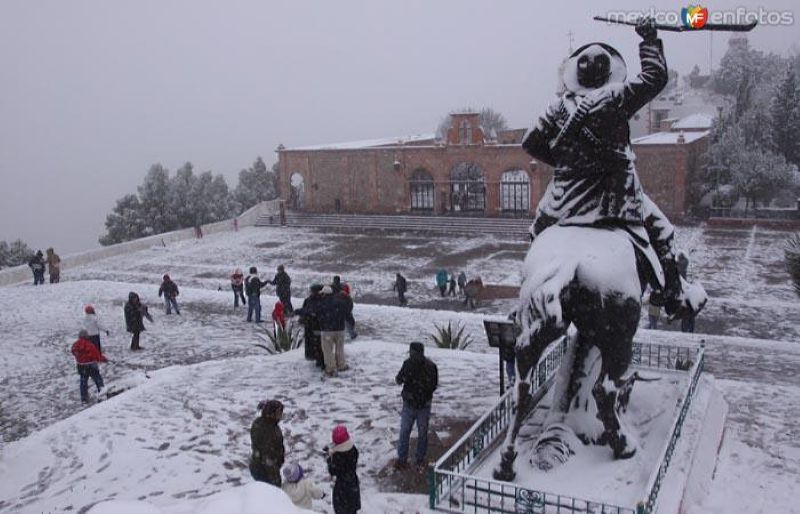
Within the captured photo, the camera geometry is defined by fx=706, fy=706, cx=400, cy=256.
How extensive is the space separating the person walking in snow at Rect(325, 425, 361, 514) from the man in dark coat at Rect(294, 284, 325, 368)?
426 cm

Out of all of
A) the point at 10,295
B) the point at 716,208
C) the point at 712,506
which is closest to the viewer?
the point at 712,506

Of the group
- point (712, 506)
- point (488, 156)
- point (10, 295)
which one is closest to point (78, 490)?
point (712, 506)

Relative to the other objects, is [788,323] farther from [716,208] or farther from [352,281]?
A: [716,208]

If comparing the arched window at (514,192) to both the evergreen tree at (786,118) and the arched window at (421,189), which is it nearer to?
the arched window at (421,189)

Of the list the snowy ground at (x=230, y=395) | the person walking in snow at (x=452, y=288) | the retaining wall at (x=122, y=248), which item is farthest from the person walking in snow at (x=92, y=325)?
the retaining wall at (x=122, y=248)

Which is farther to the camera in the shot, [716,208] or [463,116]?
[463,116]

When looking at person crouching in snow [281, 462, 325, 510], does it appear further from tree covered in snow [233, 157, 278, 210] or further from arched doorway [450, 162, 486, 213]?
tree covered in snow [233, 157, 278, 210]

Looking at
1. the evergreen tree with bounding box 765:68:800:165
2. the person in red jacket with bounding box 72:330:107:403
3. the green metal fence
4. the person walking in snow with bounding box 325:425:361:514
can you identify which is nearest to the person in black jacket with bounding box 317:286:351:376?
the green metal fence

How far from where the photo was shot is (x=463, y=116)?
34562mm

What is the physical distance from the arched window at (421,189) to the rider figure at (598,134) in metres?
29.0

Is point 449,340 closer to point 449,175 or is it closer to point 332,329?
point 332,329

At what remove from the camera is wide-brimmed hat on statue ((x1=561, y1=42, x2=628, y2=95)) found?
6.43m

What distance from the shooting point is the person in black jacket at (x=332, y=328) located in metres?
9.90

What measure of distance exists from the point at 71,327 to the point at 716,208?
26488 mm
